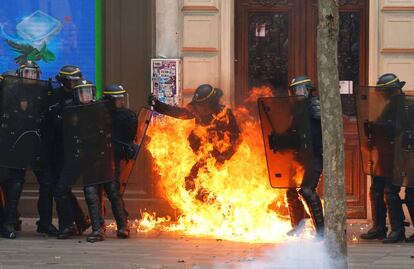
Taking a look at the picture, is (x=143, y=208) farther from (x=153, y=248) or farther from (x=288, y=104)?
(x=288, y=104)

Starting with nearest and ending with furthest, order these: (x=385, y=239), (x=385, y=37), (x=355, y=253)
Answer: (x=355, y=253) < (x=385, y=239) < (x=385, y=37)

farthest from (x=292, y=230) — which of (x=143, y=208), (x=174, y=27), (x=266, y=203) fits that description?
(x=174, y=27)

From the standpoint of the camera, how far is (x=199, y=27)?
11.9m

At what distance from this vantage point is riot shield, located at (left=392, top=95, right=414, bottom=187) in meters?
9.64

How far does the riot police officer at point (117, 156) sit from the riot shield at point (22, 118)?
754mm

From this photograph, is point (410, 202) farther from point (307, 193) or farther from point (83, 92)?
point (83, 92)

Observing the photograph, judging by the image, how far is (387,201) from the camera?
10.1 metres

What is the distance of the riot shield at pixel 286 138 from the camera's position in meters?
9.70

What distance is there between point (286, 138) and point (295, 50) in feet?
8.78

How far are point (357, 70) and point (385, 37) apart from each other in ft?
2.03

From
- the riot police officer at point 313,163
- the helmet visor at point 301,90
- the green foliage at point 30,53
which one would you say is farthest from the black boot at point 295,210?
the green foliage at point 30,53

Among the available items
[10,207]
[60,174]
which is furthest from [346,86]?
[10,207]

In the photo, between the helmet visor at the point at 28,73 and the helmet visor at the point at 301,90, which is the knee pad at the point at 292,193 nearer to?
the helmet visor at the point at 301,90

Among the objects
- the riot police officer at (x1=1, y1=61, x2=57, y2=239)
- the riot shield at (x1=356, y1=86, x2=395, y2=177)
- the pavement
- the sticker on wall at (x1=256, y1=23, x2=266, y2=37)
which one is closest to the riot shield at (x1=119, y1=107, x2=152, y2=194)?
the pavement
